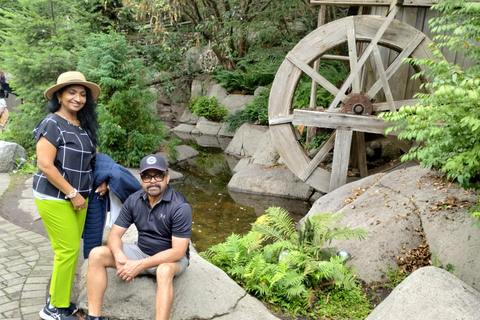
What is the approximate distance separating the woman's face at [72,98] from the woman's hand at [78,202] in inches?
25.3

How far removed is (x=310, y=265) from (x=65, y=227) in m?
2.19

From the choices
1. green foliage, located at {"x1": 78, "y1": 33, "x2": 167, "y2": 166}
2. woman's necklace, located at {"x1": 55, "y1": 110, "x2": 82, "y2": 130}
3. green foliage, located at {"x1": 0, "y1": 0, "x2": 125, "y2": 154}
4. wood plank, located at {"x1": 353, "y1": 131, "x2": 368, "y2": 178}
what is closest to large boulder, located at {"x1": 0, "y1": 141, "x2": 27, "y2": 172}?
green foliage, located at {"x1": 0, "y1": 0, "x2": 125, "y2": 154}

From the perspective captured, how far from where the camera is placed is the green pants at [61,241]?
2945mm

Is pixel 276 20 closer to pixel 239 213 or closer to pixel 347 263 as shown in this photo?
pixel 239 213

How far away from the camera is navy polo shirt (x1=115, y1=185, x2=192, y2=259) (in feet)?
9.57

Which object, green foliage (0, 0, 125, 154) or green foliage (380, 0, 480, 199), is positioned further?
green foliage (0, 0, 125, 154)

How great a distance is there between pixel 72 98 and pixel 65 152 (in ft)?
1.33

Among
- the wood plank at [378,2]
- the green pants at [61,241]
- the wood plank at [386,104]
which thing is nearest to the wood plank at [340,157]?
the wood plank at [386,104]

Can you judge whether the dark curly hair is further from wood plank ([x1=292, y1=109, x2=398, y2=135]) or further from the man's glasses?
wood plank ([x1=292, y1=109, x2=398, y2=135])

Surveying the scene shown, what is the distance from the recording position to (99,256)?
2.87m

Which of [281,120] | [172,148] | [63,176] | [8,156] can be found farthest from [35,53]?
[63,176]

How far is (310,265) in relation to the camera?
385cm

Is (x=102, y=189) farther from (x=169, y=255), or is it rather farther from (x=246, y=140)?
(x=246, y=140)

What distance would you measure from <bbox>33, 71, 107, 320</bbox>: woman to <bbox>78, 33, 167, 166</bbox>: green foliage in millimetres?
5245
